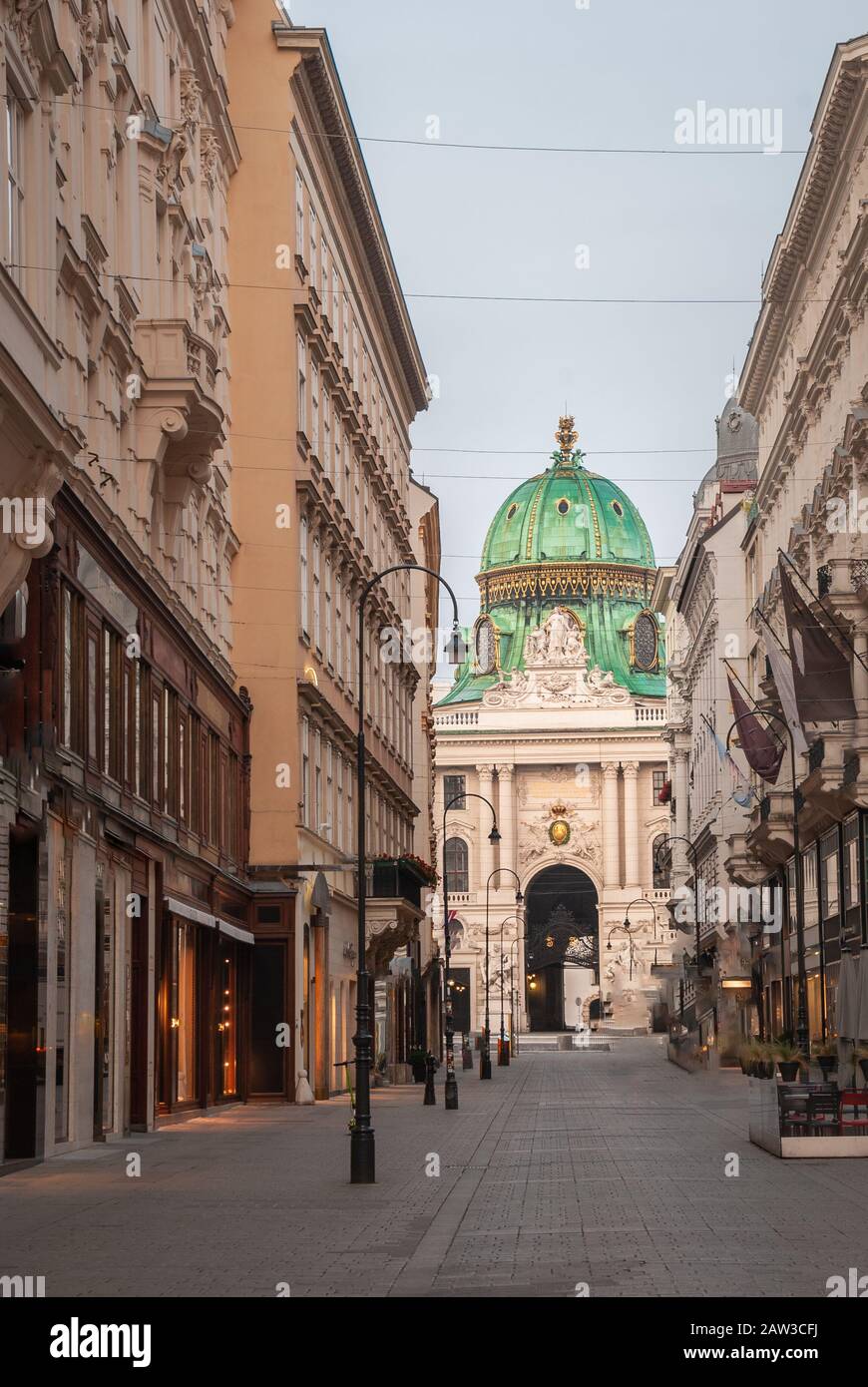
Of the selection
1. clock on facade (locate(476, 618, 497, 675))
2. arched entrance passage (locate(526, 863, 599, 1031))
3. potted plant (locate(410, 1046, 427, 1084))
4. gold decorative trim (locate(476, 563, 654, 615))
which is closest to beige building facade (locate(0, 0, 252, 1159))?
potted plant (locate(410, 1046, 427, 1084))

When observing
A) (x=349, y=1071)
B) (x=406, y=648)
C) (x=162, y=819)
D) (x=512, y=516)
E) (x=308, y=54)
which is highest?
(x=512, y=516)

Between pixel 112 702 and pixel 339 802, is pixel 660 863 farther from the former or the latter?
pixel 112 702

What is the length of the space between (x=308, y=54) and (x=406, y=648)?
2813 cm

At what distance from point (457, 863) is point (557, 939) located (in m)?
15.7

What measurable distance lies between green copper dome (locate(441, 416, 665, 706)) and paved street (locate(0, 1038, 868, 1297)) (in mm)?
116772

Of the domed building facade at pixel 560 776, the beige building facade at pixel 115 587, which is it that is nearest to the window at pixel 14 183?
the beige building facade at pixel 115 587

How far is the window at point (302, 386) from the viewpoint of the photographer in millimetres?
49281

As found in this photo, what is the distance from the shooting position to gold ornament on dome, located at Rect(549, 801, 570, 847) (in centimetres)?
14550

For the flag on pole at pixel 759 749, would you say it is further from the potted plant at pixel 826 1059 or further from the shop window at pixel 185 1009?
the shop window at pixel 185 1009

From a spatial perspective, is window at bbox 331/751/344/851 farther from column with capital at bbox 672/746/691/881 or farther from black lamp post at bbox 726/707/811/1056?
column with capital at bbox 672/746/691/881

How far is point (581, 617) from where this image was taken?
155125 mm

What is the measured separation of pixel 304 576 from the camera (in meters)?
49.7

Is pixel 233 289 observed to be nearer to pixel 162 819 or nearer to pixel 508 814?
pixel 162 819
